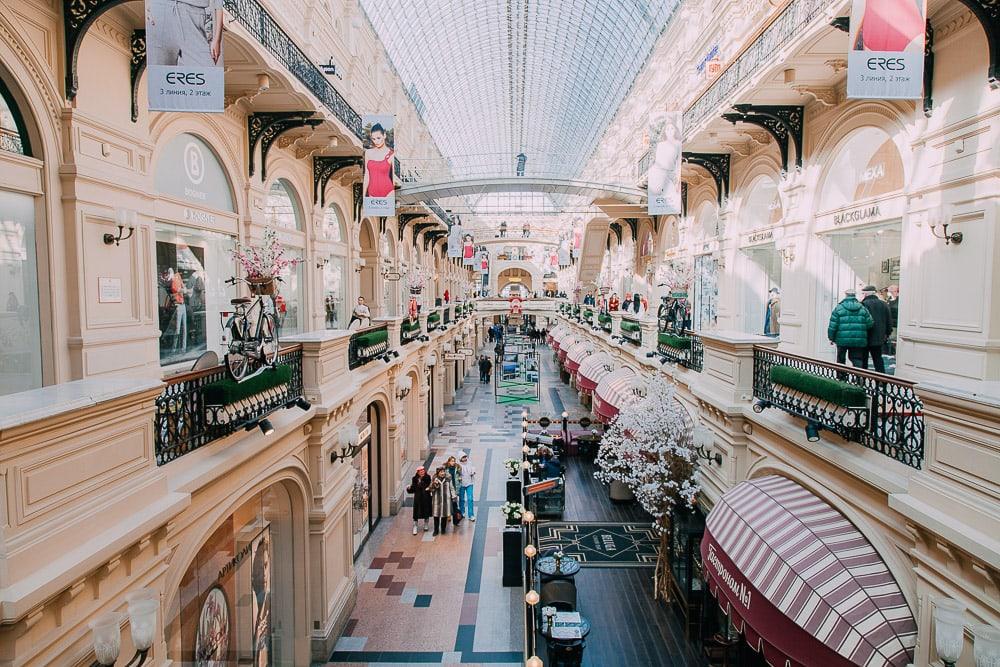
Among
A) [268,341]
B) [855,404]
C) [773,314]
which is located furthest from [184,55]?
[773,314]

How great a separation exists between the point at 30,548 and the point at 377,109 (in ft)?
65.8

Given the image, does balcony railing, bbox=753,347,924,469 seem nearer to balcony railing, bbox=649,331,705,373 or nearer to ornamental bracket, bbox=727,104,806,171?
balcony railing, bbox=649,331,705,373

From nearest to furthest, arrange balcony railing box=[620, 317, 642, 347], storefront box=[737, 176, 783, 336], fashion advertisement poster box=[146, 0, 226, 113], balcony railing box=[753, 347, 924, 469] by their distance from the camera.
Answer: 1. balcony railing box=[753, 347, 924, 469]
2. fashion advertisement poster box=[146, 0, 226, 113]
3. storefront box=[737, 176, 783, 336]
4. balcony railing box=[620, 317, 642, 347]

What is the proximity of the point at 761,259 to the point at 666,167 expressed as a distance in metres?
3.35

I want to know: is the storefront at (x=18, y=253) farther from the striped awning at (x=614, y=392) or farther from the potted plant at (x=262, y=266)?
the striped awning at (x=614, y=392)

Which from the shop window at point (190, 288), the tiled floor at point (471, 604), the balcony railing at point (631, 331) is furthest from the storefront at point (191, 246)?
the balcony railing at point (631, 331)

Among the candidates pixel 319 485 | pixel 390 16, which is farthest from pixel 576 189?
pixel 319 485

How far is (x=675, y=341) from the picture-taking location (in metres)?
11.5

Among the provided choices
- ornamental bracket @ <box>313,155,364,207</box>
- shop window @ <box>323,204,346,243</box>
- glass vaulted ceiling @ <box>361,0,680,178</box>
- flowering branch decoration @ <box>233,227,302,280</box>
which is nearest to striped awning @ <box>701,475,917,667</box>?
flowering branch decoration @ <box>233,227,302,280</box>

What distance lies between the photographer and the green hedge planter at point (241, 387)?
571 centimetres

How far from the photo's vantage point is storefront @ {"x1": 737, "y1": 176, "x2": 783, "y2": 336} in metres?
12.3

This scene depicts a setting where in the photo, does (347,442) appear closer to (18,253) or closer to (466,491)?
(18,253)

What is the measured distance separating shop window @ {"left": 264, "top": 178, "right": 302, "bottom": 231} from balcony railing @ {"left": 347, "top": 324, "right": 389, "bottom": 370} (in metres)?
2.82

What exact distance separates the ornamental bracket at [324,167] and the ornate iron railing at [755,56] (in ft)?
26.1
